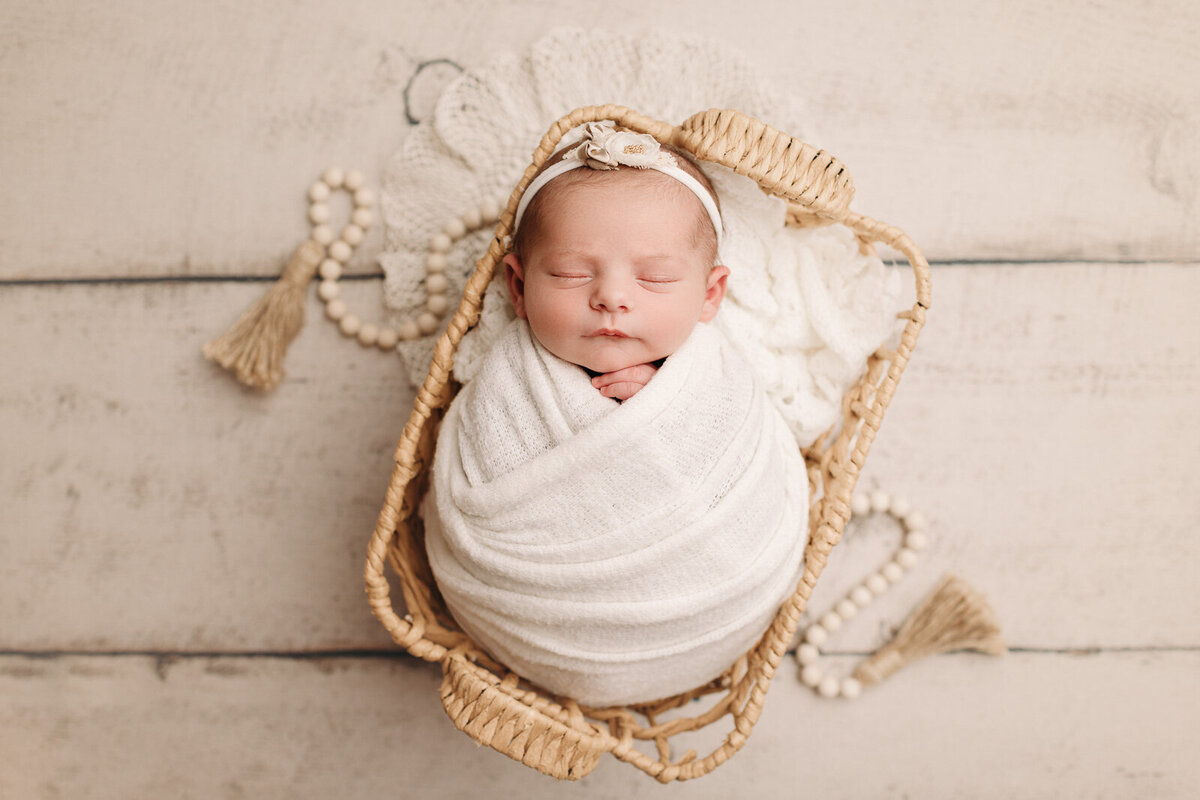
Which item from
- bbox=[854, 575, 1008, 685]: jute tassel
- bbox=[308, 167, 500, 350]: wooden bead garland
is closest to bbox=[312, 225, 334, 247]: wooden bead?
bbox=[308, 167, 500, 350]: wooden bead garland

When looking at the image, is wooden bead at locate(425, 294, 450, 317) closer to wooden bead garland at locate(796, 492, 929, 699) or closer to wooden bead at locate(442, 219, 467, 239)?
wooden bead at locate(442, 219, 467, 239)

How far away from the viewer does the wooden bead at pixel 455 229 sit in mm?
1027

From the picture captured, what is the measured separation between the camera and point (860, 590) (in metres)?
1.08

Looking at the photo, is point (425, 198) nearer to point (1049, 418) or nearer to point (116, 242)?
point (116, 242)

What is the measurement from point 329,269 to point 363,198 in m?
0.11

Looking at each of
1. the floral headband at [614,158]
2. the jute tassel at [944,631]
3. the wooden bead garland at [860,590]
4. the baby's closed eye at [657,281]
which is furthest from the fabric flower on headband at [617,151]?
the jute tassel at [944,631]

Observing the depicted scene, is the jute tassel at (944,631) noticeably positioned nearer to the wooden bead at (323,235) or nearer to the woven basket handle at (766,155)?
the woven basket handle at (766,155)

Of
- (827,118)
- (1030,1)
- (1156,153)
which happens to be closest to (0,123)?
(827,118)

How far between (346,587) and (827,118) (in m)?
0.94

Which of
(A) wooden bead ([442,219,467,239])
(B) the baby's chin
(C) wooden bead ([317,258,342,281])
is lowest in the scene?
(C) wooden bead ([317,258,342,281])

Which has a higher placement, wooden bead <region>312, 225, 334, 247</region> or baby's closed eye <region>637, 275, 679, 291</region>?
Result: baby's closed eye <region>637, 275, 679, 291</region>

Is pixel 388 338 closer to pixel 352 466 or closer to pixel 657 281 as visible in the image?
pixel 352 466

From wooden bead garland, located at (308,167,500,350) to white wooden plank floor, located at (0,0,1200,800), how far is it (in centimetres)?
3

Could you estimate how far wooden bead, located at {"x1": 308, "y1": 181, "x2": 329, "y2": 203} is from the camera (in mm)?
1064
